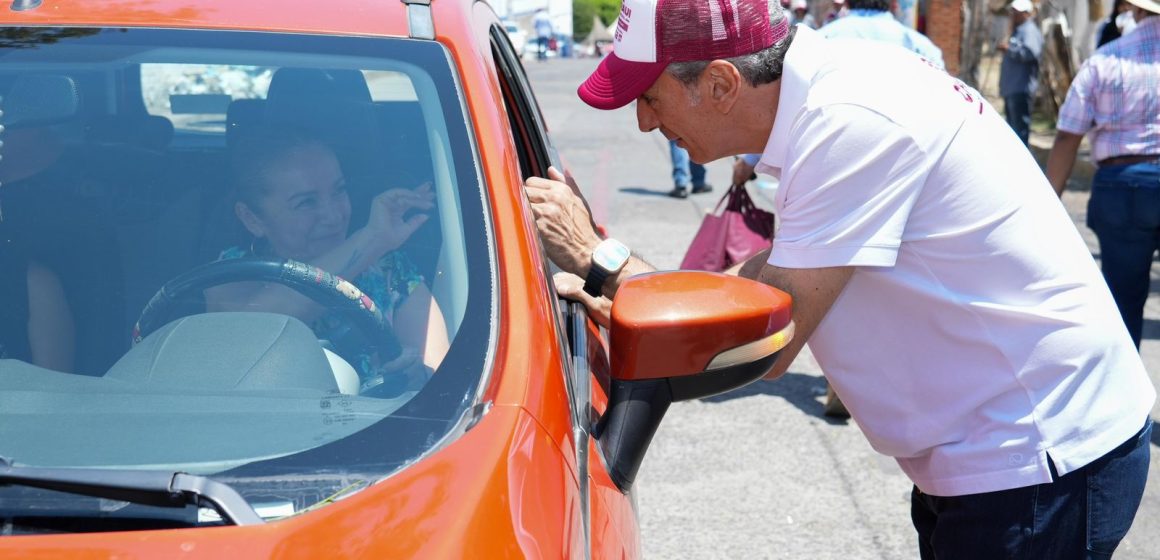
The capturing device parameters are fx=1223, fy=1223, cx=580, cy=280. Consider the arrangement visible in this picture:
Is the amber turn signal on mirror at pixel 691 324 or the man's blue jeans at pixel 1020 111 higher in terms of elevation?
the amber turn signal on mirror at pixel 691 324

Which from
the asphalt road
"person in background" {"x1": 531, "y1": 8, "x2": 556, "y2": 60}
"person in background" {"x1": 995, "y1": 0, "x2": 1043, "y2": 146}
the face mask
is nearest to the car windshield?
the asphalt road

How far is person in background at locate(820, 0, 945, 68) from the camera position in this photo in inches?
233

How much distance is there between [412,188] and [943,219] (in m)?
0.84

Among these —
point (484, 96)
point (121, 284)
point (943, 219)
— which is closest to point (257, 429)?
point (121, 284)

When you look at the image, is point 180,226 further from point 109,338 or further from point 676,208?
point 676,208

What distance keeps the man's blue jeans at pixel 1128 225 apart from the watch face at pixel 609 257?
3359mm

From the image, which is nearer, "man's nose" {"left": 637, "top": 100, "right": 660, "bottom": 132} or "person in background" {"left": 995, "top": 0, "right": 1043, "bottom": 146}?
"man's nose" {"left": 637, "top": 100, "right": 660, "bottom": 132}

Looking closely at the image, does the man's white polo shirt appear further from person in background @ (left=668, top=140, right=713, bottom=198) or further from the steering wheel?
person in background @ (left=668, top=140, right=713, bottom=198)

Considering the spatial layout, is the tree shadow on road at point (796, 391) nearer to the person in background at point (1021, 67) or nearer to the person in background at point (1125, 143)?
the person in background at point (1125, 143)

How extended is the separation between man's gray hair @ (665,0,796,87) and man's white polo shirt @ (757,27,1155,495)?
0.05 m

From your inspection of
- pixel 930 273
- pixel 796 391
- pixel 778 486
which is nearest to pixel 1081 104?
pixel 796 391

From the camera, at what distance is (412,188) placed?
1992 mm

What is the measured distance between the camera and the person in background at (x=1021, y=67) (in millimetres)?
12289

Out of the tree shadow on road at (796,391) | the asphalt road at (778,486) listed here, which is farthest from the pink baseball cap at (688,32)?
the tree shadow on road at (796,391)
